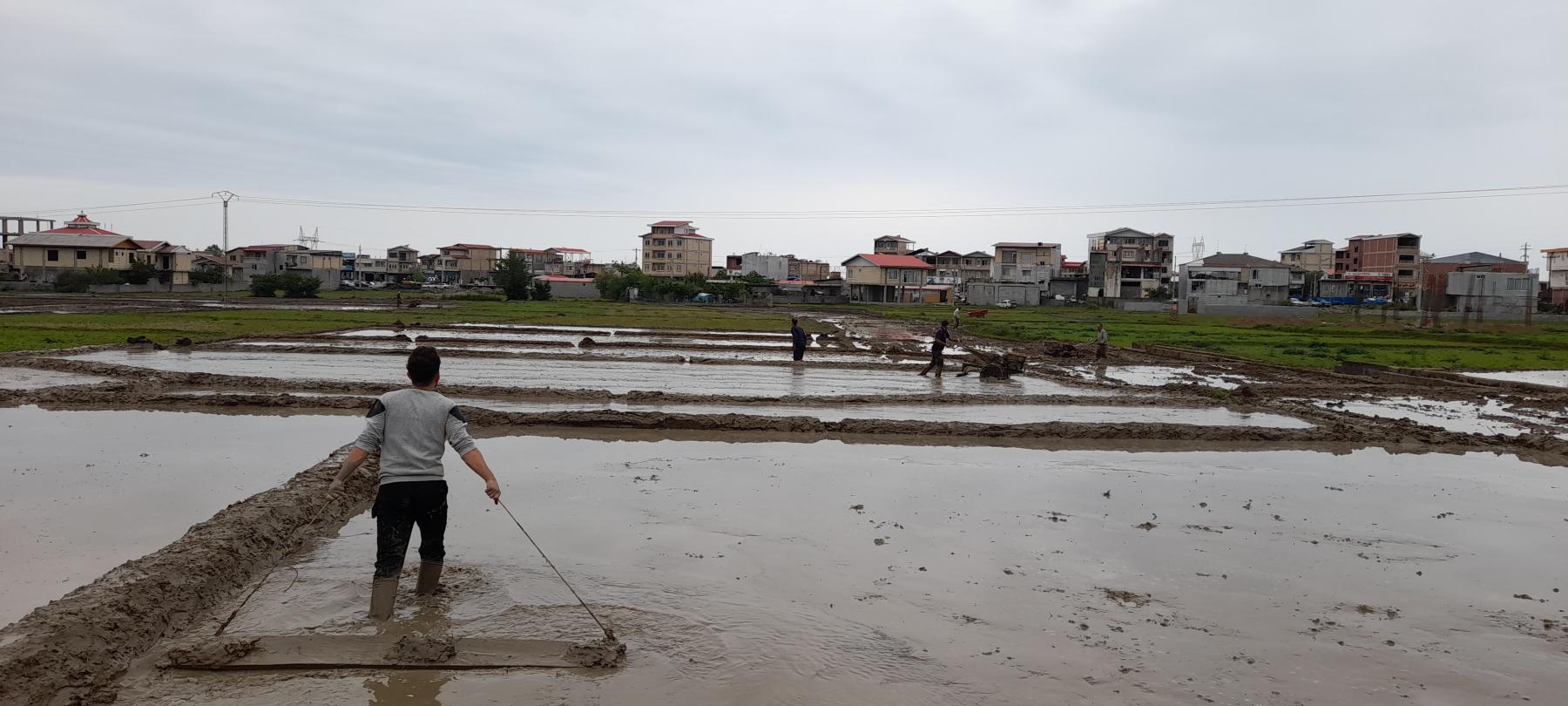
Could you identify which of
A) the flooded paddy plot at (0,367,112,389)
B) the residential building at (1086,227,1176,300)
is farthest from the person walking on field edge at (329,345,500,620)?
the residential building at (1086,227,1176,300)

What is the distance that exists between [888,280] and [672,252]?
28770 mm

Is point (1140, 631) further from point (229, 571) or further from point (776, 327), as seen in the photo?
point (776, 327)

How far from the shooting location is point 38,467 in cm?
1063

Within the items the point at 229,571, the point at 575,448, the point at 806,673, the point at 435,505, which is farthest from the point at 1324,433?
the point at 229,571

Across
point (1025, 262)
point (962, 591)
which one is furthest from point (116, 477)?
point (1025, 262)

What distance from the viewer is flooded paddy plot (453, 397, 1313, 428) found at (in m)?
16.9

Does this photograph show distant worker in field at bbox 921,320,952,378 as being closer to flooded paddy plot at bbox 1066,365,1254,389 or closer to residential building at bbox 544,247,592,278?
flooded paddy plot at bbox 1066,365,1254,389

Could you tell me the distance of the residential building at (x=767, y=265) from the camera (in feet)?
422

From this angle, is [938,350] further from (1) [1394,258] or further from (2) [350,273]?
(2) [350,273]

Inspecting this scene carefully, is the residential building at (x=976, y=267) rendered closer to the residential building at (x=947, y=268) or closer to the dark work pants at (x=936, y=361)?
the residential building at (x=947, y=268)

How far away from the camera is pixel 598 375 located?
23172 millimetres

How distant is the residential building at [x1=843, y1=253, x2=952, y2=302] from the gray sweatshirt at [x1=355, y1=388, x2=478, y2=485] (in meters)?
99.9

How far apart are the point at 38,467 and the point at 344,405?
18.7 feet

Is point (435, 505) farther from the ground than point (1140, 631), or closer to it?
farther from the ground
